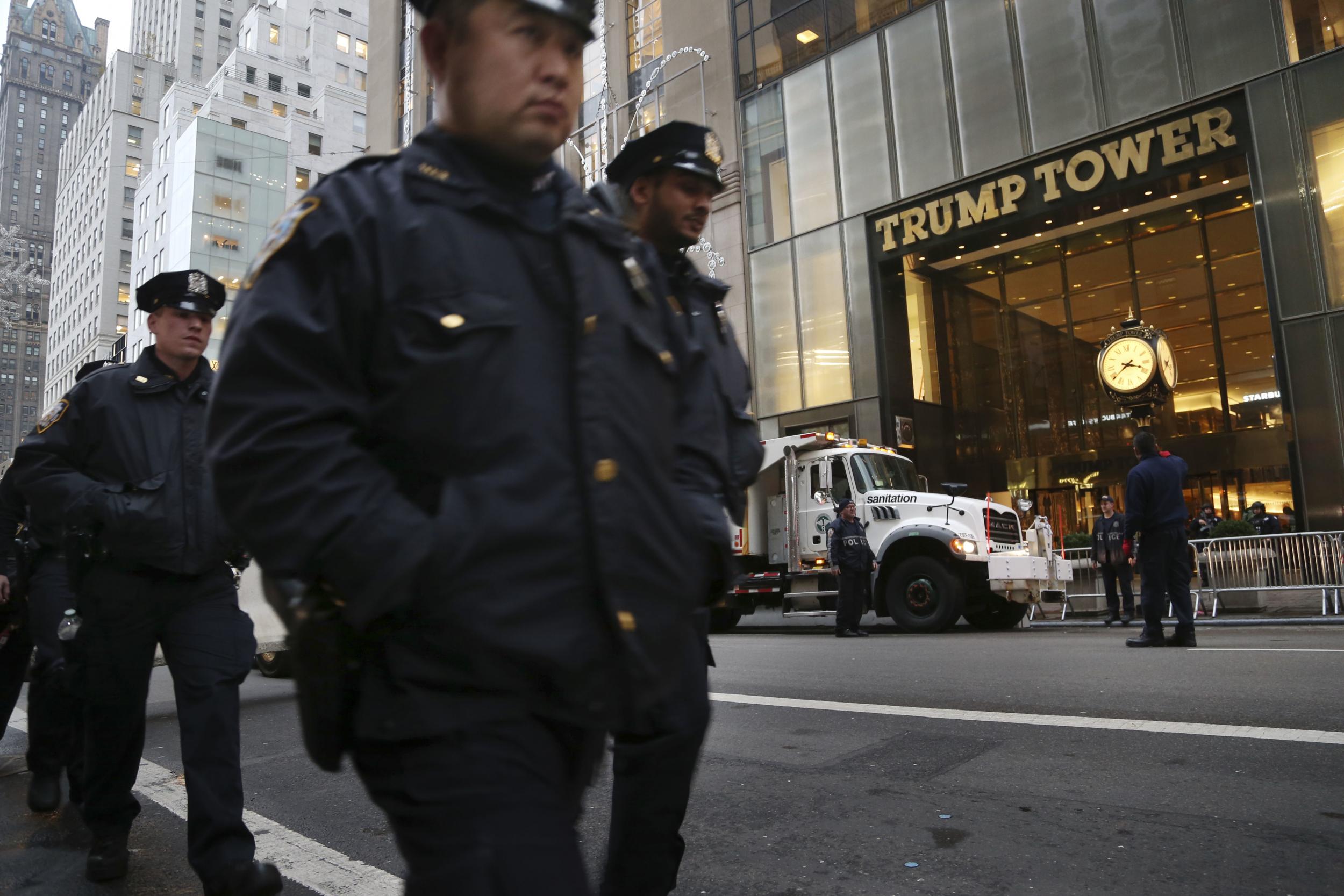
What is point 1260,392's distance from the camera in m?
21.4

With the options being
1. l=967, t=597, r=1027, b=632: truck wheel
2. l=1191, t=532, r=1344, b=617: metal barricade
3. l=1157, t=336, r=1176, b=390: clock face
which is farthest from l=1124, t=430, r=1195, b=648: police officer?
l=1157, t=336, r=1176, b=390: clock face

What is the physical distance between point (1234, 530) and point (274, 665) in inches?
518

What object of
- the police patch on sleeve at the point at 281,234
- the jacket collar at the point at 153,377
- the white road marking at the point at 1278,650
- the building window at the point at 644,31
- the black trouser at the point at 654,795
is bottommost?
the white road marking at the point at 1278,650

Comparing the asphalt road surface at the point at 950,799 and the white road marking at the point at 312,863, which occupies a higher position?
the asphalt road surface at the point at 950,799

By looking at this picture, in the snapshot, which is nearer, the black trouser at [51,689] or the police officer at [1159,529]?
the black trouser at [51,689]

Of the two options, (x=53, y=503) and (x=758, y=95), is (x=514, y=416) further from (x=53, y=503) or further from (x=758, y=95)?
(x=758, y=95)

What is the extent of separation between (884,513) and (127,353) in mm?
76475

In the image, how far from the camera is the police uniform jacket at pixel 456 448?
130cm

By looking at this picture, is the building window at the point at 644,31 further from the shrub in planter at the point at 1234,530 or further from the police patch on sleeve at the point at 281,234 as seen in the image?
the police patch on sleeve at the point at 281,234

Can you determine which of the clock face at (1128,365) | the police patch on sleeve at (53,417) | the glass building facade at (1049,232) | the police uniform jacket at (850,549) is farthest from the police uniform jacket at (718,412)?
the glass building facade at (1049,232)

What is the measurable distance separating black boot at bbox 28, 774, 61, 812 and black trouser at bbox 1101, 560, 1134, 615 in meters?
12.4

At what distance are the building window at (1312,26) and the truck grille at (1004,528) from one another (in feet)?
32.6

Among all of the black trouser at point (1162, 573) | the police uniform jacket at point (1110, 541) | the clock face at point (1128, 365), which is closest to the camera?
the black trouser at point (1162, 573)

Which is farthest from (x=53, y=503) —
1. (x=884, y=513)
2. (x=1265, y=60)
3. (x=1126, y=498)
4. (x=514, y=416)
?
(x=1265, y=60)
